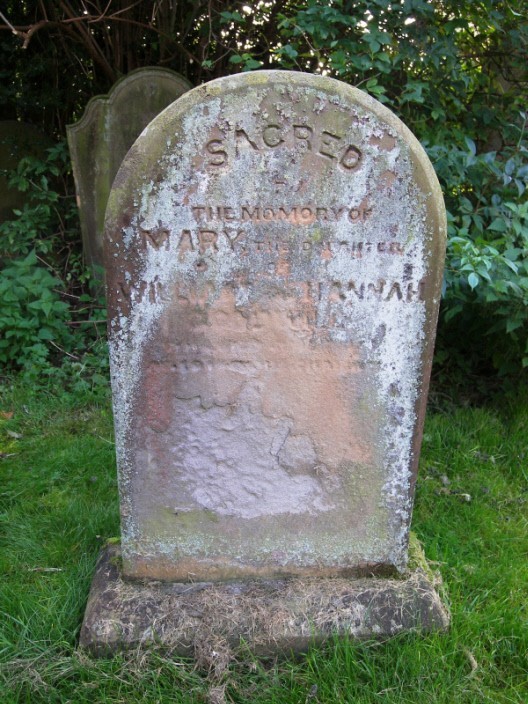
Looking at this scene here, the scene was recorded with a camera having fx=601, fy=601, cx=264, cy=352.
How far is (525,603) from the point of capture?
2170 millimetres

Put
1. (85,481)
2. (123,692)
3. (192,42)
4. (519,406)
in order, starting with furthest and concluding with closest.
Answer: (192,42), (519,406), (85,481), (123,692)

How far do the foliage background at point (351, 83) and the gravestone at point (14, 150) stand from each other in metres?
0.11

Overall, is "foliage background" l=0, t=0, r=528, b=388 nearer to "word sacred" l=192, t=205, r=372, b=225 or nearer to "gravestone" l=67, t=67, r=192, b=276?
"gravestone" l=67, t=67, r=192, b=276

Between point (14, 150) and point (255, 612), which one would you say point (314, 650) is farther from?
point (14, 150)

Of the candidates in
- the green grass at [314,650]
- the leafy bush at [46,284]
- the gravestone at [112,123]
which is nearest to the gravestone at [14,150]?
the leafy bush at [46,284]

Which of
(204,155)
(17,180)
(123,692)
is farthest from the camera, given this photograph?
(17,180)

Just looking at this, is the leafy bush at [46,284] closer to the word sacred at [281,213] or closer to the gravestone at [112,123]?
the gravestone at [112,123]

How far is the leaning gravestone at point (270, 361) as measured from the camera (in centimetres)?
166

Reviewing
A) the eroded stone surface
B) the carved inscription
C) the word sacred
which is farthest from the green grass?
the carved inscription

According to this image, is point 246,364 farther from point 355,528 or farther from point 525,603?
point 525,603

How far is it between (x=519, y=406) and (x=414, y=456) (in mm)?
1757

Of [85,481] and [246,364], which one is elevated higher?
[246,364]

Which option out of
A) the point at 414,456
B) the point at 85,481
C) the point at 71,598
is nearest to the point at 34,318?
the point at 85,481

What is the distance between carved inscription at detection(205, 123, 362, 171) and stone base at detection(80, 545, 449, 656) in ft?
4.53
